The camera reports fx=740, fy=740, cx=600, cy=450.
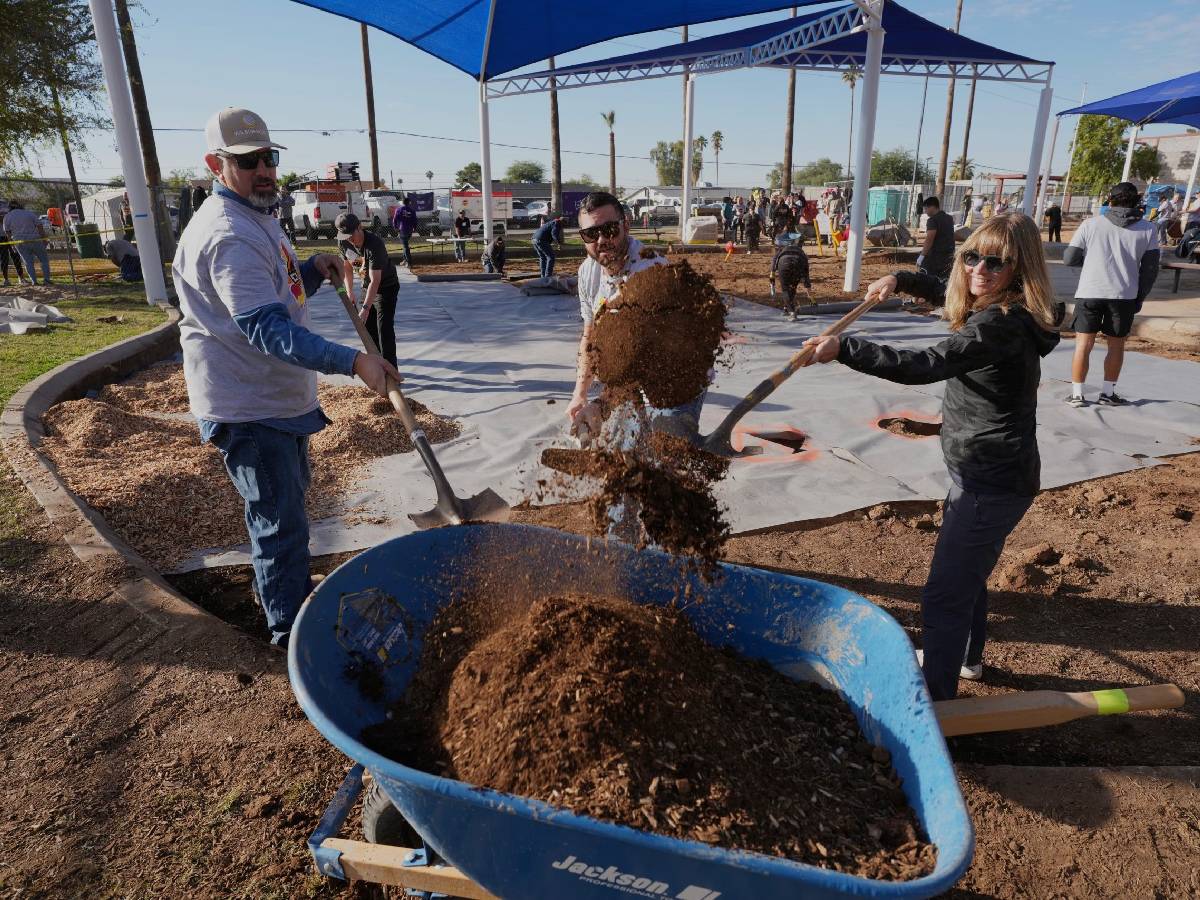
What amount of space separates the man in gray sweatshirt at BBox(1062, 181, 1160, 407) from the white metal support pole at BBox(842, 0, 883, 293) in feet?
17.3

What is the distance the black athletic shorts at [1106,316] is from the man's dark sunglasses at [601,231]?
4.54 metres

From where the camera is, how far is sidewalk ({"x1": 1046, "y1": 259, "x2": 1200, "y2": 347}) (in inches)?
331

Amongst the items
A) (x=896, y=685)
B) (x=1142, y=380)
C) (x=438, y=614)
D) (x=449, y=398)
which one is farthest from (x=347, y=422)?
(x=1142, y=380)

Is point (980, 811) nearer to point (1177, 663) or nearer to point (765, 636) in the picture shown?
point (765, 636)

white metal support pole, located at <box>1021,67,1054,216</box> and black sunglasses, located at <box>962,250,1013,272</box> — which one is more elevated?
white metal support pole, located at <box>1021,67,1054,216</box>

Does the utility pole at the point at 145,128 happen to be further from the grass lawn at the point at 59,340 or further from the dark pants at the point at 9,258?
the dark pants at the point at 9,258

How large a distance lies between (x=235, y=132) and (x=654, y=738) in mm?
2319

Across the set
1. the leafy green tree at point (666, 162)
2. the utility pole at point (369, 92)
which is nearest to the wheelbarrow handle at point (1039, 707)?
the utility pole at point (369, 92)

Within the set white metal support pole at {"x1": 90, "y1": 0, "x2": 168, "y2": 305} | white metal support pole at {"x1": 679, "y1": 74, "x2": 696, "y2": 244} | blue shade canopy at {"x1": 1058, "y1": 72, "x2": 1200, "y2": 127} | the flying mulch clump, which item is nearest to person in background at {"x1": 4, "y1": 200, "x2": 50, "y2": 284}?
white metal support pole at {"x1": 90, "y1": 0, "x2": 168, "y2": 305}

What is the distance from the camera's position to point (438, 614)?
230 centimetres

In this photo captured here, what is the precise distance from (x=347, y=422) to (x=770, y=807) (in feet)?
14.3

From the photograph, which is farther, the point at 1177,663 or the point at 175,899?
the point at 1177,663

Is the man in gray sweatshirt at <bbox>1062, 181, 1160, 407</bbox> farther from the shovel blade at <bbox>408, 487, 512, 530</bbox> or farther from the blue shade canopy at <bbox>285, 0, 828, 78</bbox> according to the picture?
the shovel blade at <bbox>408, 487, 512, 530</bbox>

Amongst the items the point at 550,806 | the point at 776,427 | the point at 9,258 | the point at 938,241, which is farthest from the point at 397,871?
the point at 9,258
